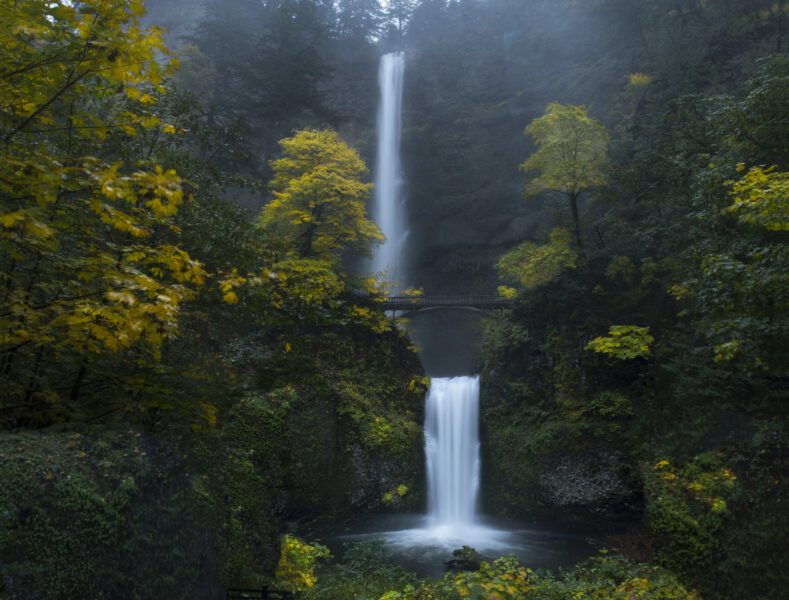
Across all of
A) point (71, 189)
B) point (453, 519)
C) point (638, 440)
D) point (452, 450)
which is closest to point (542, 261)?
point (638, 440)

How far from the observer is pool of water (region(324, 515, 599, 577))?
15789 mm

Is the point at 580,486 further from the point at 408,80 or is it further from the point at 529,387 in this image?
the point at 408,80

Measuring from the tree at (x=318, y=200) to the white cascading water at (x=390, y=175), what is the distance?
13082 mm

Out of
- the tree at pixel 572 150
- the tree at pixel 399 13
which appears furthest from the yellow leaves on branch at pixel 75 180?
the tree at pixel 399 13

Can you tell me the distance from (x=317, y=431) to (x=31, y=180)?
15.2 m

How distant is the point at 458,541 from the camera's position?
1816cm

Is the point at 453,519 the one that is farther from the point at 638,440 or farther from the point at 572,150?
the point at 572,150

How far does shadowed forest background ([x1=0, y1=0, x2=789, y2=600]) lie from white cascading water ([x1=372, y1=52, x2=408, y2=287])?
6.24 ft

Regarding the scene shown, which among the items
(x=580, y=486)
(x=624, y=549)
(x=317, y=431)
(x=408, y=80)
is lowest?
(x=624, y=549)

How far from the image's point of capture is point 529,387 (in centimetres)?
2095

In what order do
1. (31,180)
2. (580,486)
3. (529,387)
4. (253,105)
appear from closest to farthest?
(31,180)
(580,486)
(529,387)
(253,105)

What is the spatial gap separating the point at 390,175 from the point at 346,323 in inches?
1301

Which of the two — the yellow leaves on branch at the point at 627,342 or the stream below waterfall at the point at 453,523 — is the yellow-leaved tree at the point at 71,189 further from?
the yellow leaves on branch at the point at 627,342

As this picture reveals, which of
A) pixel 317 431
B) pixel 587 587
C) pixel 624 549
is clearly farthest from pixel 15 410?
pixel 624 549
